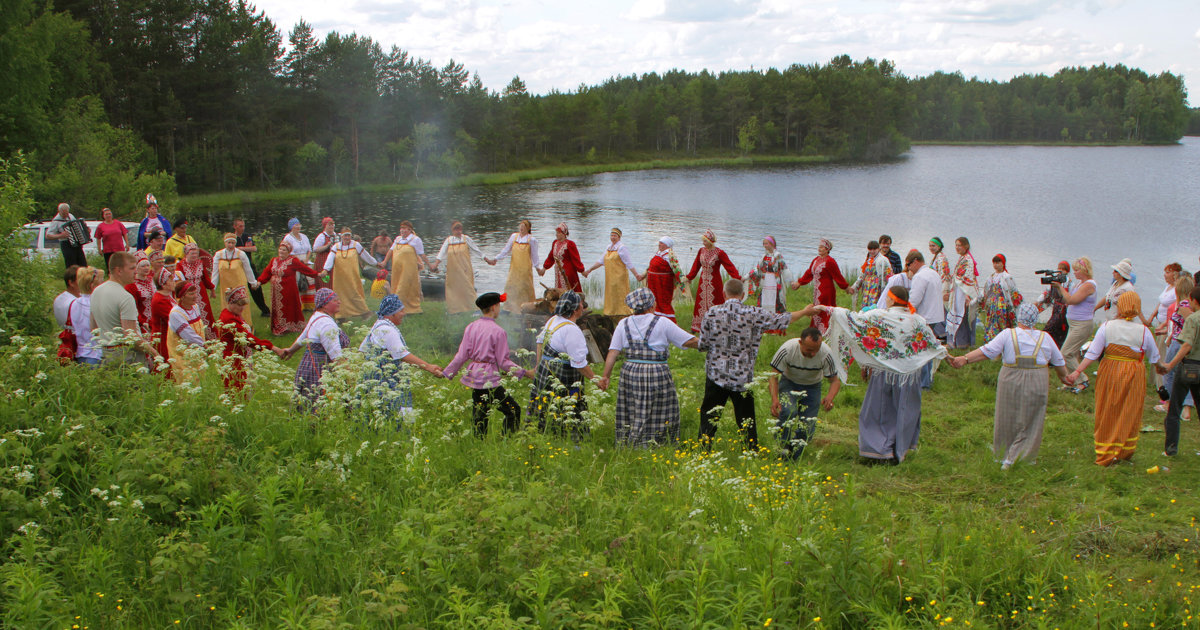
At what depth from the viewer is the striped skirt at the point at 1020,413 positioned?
288 inches

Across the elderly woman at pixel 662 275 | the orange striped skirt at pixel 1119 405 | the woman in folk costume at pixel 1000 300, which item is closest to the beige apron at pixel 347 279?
the elderly woman at pixel 662 275

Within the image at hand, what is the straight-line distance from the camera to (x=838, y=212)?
42281 millimetres

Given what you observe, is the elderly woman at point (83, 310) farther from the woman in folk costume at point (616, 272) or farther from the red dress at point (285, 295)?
the woman in folk costume at point (616, 272)

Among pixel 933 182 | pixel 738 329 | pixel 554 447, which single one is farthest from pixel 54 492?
pixel 933 182

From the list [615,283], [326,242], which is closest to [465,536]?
[615,283]

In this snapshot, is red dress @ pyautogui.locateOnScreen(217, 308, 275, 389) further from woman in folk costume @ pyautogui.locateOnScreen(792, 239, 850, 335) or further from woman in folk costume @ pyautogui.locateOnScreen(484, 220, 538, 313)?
Result: woman in folk costume @ pyautogui.locateOnScreen(792, 239, 850, 335)

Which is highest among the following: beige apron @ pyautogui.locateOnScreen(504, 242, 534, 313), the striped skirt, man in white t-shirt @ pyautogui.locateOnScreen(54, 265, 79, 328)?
man in white t-shirt @ pyautogui.locateOnScreen(54, 265, 79, 328)

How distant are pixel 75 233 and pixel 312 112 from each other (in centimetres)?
4584

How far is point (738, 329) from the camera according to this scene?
22.8ft

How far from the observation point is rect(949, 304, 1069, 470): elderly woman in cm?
729

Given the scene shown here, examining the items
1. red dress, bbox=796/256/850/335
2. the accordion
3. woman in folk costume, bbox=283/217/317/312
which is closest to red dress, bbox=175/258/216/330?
woman in folk costume, bbox=283/217/317/312

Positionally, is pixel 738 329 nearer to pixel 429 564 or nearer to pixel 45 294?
pixel 429 564

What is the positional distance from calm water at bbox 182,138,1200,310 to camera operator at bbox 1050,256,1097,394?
1216 centimetres

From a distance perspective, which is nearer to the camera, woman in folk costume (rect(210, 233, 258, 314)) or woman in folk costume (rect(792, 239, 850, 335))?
woman in folk costume (rect(792, 239, 850, 335))
